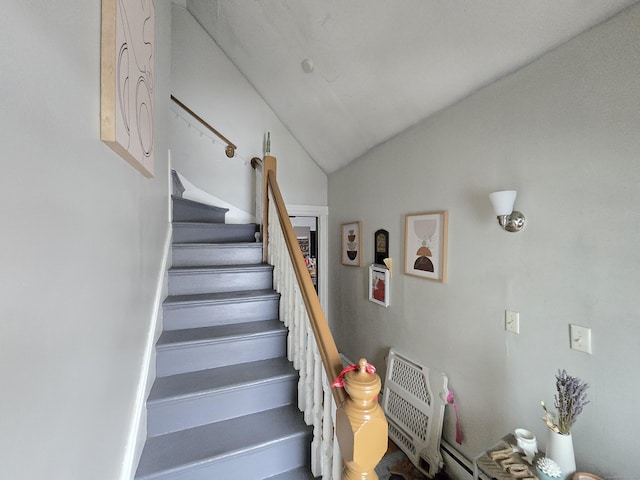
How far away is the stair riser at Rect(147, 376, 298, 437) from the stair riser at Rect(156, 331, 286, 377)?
23 centimetres

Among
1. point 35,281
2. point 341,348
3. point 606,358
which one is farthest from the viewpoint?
point 341,348

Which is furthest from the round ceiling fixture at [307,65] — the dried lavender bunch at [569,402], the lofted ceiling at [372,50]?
the dried lavender bunch at [569,402]

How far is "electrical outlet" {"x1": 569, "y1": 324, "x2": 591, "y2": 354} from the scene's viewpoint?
1.13 m

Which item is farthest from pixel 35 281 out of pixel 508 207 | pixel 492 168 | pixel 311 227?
pixel 311 227

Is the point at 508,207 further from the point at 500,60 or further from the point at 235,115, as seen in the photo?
the point at 235,115

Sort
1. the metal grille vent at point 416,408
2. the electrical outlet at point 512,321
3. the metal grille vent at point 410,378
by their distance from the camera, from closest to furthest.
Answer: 1. the electrical outlet at point 512,321
2. the metal grille vent at point 416,408
3. the metal grille vent at point 410,378

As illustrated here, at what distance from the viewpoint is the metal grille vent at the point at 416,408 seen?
5.82 feet

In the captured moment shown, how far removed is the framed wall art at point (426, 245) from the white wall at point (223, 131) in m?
1.55

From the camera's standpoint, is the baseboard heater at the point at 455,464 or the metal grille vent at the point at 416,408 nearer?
the baseboard heater at the point at 455,464

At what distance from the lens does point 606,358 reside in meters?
1.08

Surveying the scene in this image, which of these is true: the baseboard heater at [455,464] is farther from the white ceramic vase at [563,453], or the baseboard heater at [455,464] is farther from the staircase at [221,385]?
the staircase at [221,385]

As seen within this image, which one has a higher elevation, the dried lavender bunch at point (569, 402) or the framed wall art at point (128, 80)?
the framed wall art at point (128, 80)

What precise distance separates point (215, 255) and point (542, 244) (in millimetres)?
2027

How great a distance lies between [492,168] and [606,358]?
98 cm
